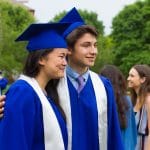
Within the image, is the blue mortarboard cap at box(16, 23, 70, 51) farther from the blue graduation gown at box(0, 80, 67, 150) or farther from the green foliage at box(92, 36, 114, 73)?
the green foliage at box(92, 36, 114, 73)

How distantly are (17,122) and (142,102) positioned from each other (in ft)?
10.6

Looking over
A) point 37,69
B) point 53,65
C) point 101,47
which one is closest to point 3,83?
point 37,69

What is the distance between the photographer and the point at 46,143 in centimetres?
429

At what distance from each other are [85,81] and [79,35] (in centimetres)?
34

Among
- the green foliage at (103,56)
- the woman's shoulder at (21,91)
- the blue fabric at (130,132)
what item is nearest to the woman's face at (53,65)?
the woman's shoulder at (21,91)

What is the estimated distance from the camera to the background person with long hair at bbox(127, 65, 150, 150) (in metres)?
7.19

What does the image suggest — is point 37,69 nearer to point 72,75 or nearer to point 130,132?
point 72,75

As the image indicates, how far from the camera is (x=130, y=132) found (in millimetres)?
6637

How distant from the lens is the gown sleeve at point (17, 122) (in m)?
4.19

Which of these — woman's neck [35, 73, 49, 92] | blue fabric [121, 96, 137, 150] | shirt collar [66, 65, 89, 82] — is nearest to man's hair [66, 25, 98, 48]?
shirt collar [66, 65, 89, 82]

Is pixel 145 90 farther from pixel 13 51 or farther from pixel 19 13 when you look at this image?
pixel 19 13

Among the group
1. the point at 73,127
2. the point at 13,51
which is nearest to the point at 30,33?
the point at 73,127

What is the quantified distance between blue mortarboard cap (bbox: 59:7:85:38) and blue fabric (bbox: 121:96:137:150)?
195 cm

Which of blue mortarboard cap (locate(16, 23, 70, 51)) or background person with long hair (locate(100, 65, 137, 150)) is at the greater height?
blue mortarboard cap (locate(16, 23, 70, 51))
